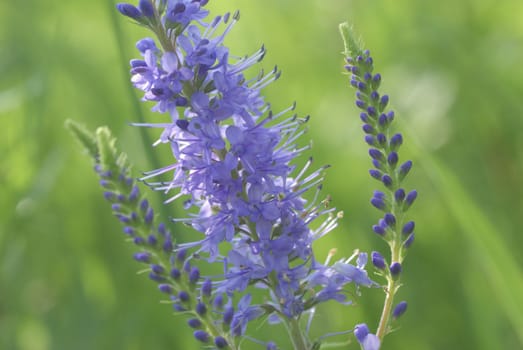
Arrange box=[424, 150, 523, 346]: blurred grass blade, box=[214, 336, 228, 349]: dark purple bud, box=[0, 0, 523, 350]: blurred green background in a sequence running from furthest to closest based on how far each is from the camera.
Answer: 1. box=[0, 0, 523, 350]: blurred green background
2. box=[424, 150, 523, 346]: blurred grass blade
3. box=[214, 336, 228, 349]: dark purple bud

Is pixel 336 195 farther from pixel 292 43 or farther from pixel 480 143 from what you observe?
pixel 292 43

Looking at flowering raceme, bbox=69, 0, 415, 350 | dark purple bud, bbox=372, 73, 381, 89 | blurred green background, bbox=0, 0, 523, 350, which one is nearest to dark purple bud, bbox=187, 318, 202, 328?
flowering raceme, bbox=69, 0, 415, 350

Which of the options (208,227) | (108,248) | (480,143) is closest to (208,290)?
(208,227)

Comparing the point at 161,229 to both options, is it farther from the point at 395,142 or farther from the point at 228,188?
the point at 395,142

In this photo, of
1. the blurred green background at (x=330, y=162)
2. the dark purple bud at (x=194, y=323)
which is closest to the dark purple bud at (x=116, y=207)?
the dark purple bud at (x=194, y=323)

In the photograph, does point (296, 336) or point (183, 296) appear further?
point (296, 336)

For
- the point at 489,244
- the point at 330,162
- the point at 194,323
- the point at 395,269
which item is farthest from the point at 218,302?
the point at 330,162

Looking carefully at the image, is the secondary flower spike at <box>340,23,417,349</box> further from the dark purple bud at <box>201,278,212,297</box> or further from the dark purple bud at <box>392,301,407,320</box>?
the dark purple bud at <box>201,278,212,297</box>
